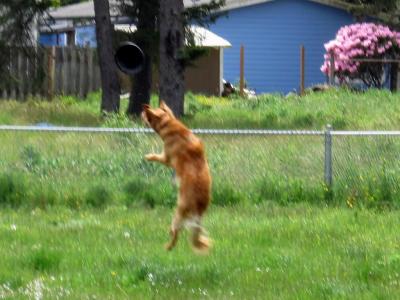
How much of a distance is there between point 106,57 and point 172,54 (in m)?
3.25

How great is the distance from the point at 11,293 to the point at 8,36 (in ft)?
51.0

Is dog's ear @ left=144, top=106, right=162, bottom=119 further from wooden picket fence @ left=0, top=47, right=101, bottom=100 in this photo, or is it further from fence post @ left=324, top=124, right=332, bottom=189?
wooden picket fence @ left=0, top=47, right=101, bottom=100

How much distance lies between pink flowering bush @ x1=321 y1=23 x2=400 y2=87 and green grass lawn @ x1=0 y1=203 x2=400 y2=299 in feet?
74.0

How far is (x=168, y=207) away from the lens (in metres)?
13.1

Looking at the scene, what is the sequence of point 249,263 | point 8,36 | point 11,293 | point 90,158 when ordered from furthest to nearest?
1. point 8,36
2. point 90,158
3. point 249,263
4. point 11,293

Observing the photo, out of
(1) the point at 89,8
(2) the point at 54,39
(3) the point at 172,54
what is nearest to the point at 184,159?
(3) the point at 172,54

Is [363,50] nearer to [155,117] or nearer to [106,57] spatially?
[106,57]

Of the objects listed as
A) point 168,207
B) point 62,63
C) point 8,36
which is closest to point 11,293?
point 168,207

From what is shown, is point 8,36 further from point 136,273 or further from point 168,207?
point 136,273

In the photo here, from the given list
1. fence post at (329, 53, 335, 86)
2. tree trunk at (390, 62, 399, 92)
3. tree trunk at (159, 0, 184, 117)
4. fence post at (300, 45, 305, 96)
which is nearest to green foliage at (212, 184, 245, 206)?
tree trunk at (159, 0, 184, 117)

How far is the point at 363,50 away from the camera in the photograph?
117 feet

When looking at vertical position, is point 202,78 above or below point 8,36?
below

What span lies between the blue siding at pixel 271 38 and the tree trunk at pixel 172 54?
18169mm

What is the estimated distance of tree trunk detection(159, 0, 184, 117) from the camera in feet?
66.8
